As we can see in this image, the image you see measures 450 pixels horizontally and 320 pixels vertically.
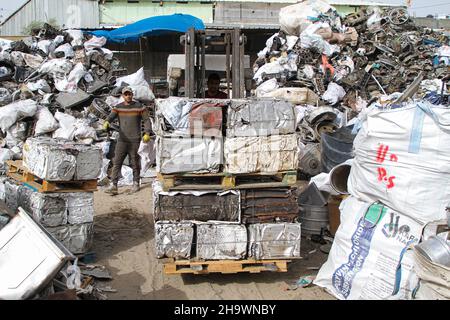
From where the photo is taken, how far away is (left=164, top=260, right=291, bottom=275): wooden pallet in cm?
432

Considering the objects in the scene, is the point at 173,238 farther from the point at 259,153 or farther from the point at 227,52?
the point at 227,52

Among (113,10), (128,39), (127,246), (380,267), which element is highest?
(113,10)

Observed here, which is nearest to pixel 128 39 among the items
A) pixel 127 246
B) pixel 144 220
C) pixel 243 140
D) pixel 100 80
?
pixel 100 80

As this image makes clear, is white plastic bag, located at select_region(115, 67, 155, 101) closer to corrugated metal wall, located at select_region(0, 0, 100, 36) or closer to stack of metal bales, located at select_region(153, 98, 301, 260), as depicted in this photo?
stack of metal bales, located at select_region(153, 98, 301, 260)

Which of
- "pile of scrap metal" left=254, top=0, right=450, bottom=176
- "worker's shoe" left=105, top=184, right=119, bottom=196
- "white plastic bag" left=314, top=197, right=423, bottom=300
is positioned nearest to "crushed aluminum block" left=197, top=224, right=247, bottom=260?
"white plastic bag" left=314, top=197, right=423, bottom=300

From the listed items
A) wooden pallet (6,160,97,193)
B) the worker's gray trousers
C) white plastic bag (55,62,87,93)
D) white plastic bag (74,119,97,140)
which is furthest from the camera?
white plastic bag (55,62,87,93)

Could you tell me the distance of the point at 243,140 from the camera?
14.0 ft

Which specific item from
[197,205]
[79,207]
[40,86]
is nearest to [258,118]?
[197,205]

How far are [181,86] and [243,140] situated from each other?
4.63m

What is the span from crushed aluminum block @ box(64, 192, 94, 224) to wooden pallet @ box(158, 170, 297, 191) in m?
0.96

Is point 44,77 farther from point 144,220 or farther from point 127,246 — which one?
point 127,246

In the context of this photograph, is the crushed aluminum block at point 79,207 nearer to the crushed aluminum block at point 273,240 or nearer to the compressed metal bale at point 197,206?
the compressed metal bale at point 197,206

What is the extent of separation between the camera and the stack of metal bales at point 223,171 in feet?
13.9

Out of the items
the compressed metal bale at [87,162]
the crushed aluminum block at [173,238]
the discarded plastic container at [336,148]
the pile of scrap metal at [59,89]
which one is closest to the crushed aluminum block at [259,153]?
the crushed aluminum block at [173,238]
